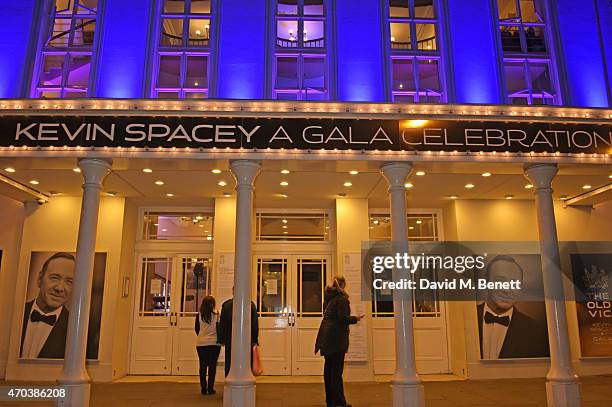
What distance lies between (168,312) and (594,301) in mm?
8925

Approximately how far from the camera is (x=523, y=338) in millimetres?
9781

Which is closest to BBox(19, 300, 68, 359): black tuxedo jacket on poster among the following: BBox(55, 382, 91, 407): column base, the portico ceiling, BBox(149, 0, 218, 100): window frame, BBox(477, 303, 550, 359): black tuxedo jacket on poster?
the portico ceiling

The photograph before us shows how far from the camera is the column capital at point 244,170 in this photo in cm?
712

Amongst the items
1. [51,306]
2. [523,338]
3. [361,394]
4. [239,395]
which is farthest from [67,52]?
[523,338]

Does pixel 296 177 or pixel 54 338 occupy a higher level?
pixel 296 177

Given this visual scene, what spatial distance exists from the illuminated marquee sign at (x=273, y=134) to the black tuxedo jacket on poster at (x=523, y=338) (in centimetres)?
398

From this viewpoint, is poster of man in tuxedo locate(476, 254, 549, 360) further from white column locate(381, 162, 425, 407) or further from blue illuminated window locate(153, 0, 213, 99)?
blue illuminated window locate(153, 0, 213, 99)

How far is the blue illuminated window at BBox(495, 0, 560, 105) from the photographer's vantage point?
830 centimetres

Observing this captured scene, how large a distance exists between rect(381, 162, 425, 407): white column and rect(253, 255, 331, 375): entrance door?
3445 mm

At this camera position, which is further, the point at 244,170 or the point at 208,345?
the point at 208,345

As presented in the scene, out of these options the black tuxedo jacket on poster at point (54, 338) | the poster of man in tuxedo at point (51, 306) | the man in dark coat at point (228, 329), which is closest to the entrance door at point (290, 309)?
the man in dark coat at point (228, 329)

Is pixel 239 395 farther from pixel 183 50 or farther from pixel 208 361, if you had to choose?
pixel 183 50

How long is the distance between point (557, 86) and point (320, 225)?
5.30 meters

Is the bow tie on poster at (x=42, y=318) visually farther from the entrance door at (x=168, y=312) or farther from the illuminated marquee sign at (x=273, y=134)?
the illuminated marquee sign at (x=273, y=134)
